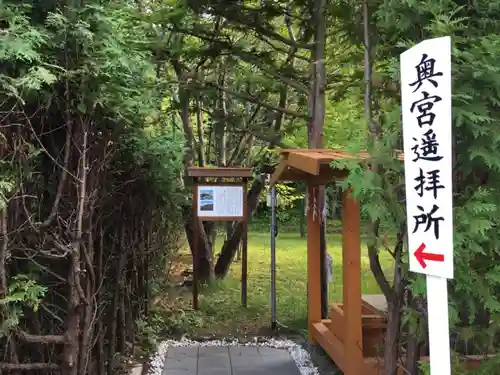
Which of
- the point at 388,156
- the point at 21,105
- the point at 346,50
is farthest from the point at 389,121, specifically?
the point at 346,50

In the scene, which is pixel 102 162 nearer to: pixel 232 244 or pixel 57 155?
pixel 57 155

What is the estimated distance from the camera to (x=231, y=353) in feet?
22.3

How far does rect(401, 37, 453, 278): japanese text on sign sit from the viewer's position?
7.34 feet

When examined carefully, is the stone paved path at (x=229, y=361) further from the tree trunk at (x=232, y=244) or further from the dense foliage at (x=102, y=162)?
the tree trunk at (x=232, y=244)

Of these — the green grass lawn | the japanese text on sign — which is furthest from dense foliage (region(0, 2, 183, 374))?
the green grass lawn

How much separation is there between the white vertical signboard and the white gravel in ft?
12.7

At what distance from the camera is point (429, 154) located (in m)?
2.33

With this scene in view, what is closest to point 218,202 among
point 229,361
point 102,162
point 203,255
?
point 203,255

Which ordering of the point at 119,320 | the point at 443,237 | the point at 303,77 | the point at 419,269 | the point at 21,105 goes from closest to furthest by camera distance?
the point at 443,237
the point at 419,269
the point at 21,105
the point at 119,320
the point at 303,77

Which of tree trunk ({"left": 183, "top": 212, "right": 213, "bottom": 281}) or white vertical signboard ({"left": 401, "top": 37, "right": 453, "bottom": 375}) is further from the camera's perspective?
tree trunk ({"left": 183, "top": 212, "right": 213, "bottom": 281})

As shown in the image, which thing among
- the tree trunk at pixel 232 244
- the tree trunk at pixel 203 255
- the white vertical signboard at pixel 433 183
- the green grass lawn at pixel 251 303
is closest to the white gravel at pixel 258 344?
the green grass lawn at pixel 251 303

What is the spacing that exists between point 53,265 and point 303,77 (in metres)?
4.92

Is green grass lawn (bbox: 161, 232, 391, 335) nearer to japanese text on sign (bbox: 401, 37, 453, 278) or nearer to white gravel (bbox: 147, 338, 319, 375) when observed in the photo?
white gravel (bbox: 147, 338, 319, 375)

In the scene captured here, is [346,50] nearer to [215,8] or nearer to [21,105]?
[215,8]
